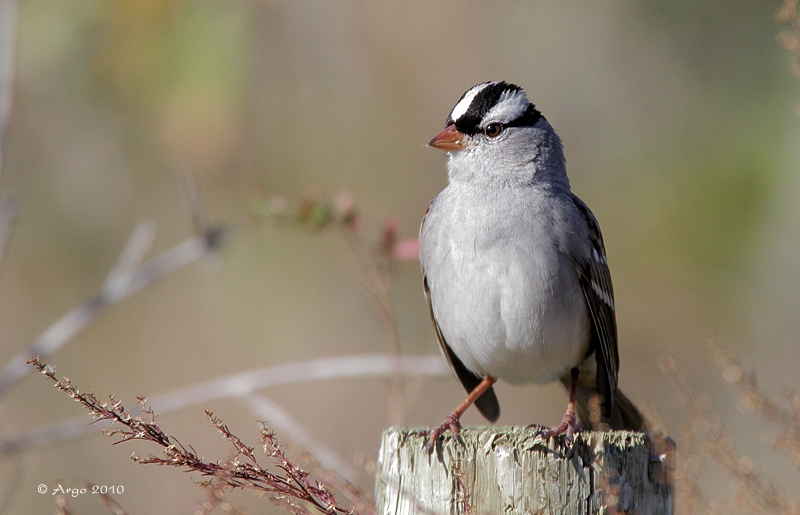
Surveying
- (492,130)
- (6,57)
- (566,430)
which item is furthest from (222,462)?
(6,57)

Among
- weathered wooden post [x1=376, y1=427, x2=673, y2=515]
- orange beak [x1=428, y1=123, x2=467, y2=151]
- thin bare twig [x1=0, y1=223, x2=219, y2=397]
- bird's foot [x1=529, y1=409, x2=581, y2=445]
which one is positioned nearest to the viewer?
weathered wooden post [x1=376, y1=427, x2=673, y2=515]

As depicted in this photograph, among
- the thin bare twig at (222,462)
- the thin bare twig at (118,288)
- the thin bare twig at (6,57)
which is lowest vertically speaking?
the thin bare twig at (222,462)

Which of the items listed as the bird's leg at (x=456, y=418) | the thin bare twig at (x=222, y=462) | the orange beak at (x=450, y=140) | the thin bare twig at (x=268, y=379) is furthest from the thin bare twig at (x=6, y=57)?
the bird's leg at (x=456, y=418)

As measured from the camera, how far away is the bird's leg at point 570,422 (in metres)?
2.68

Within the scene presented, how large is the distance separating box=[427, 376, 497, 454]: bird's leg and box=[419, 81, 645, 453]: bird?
0.01m

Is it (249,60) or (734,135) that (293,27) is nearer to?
(249,60)

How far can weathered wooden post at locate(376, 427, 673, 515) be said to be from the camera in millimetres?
2436

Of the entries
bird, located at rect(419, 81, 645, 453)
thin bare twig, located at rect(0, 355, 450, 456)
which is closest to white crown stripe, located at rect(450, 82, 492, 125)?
bird, located at rect(419, 81, 645, 453)

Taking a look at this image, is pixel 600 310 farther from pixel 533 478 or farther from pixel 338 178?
pixel 338 178

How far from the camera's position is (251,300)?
7.65 metres

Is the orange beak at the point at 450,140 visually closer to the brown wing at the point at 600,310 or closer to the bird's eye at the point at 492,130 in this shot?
the bird's eye at the point at 492,130

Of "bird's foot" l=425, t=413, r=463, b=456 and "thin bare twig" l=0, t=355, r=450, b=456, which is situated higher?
"thin bare twig" l=0, t=355, r=450, b=456

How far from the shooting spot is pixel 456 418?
3270 mm

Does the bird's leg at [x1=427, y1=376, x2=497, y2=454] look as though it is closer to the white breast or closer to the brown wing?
the white breast
